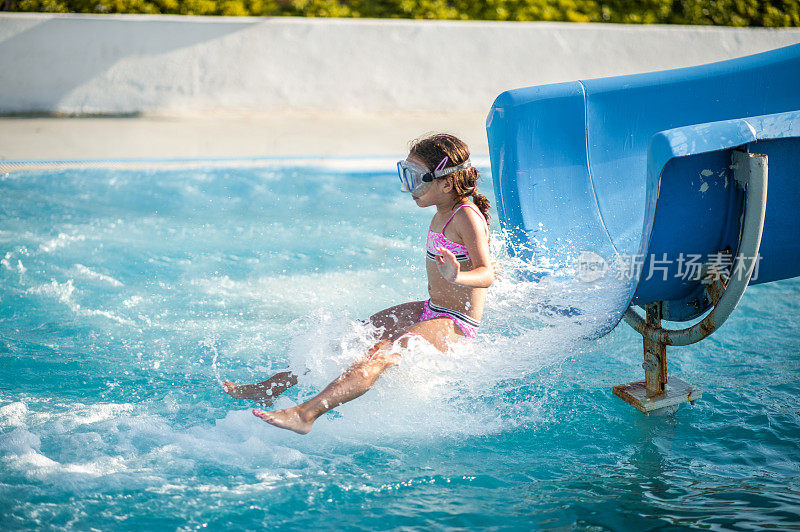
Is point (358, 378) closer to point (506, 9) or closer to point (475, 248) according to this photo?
point (475, 248)

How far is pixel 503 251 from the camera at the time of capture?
367cm

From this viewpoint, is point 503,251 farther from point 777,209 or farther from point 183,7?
point 183,7

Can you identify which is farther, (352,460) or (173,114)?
(173,114)

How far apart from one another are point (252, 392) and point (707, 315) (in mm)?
1852

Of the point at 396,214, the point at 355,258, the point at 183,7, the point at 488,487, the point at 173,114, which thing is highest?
the point at 183,7

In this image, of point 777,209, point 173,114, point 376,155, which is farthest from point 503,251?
point 173,114

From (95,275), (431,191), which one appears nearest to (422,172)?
(431,191)

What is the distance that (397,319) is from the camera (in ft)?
10.7

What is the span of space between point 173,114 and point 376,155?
112 inches

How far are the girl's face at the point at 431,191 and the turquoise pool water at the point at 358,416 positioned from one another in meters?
0.62

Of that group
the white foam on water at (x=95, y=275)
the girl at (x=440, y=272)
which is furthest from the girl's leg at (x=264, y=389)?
the white foam on water at (x=95, y=275)

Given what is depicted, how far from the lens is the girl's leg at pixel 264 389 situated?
3.06 meters

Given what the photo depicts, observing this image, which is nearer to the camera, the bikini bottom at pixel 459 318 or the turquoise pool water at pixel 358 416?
the turquoise pool water at pixel 358 416

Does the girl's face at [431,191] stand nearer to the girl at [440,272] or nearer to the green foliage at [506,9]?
the girl at [440,272]
